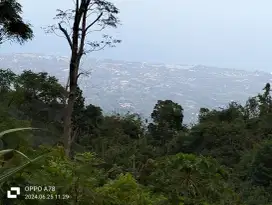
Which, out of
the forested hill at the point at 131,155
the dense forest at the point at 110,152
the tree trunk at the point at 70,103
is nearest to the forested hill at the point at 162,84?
the forested hill at the point at 131,155

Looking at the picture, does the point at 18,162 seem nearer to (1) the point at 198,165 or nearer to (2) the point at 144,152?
(1) the point at 198,165

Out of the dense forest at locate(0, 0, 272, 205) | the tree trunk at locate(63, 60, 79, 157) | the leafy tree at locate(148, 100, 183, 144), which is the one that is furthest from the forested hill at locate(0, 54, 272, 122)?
the tree trunk at locate(63, 60, 79, 157)

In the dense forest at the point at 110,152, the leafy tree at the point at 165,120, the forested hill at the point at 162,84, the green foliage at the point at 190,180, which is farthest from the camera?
the forested hill at the point at 162,84

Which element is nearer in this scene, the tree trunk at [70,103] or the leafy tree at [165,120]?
the tree trunk at [70,103]

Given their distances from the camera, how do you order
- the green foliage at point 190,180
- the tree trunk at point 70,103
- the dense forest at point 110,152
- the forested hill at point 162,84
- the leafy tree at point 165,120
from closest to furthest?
the dense forest at point 110,152 < the green foliage at point 190,180 < the tree trunk at point 70,103 < the leafy tree at point 165,120 < the forested hill at point 162,84

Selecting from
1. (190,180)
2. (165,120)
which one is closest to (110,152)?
(165,120)

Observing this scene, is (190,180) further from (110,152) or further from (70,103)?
(110,152)

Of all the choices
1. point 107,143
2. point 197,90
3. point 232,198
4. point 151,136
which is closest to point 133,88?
point 197,90

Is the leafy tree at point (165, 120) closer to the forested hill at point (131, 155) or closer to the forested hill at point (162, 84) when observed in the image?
the forested hill at point (131, 155)
